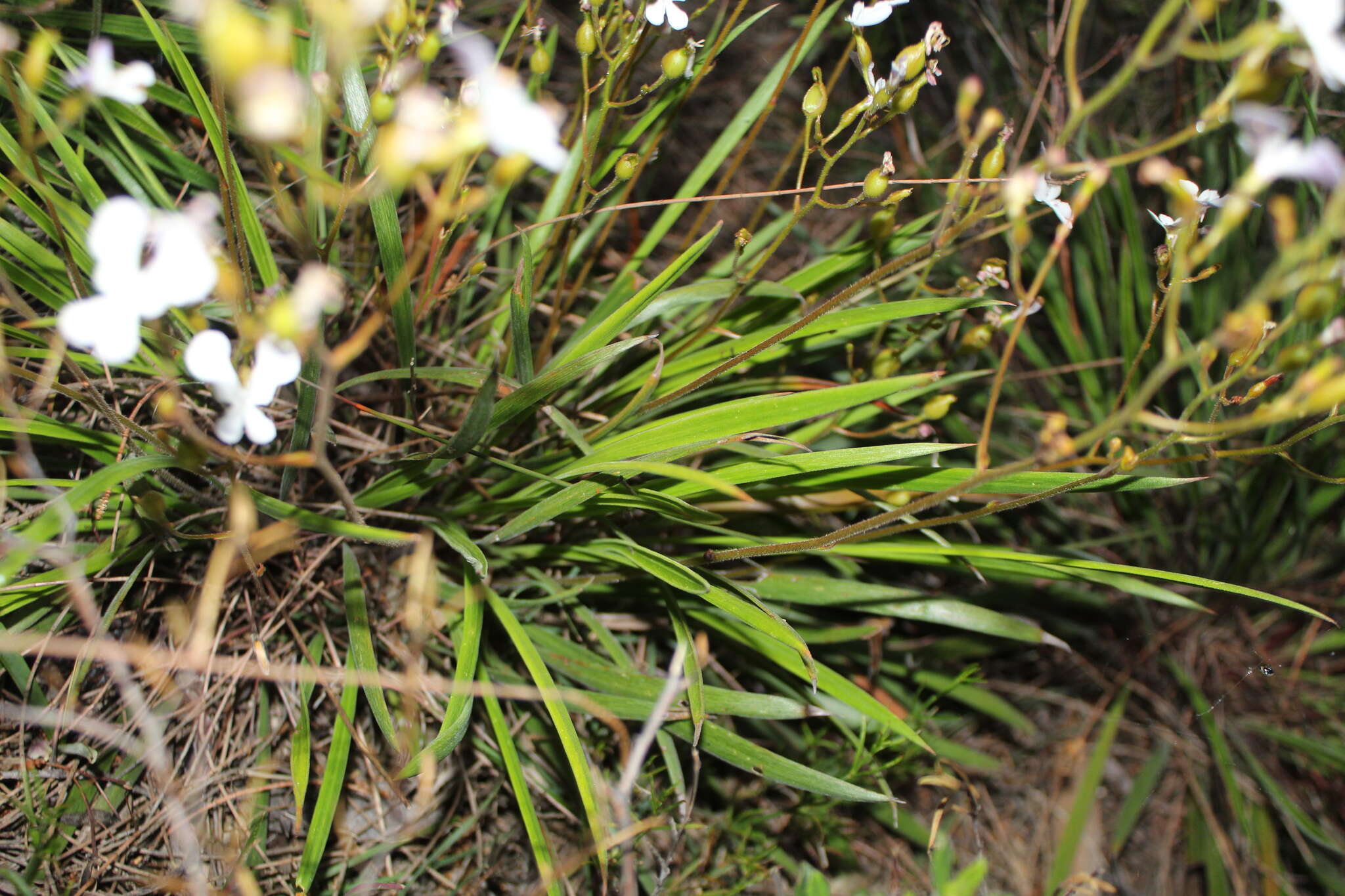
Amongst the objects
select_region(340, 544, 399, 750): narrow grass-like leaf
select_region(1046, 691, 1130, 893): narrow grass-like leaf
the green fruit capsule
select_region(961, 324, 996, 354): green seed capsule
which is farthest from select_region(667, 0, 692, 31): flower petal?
select_region(1046, 691, 1130, 893): narrow grass-like leaf

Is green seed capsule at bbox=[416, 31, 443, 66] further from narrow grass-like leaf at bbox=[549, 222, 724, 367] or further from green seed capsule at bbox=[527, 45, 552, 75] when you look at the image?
narrow grass-like leaf at bbox=[549, 222, 724, 367]

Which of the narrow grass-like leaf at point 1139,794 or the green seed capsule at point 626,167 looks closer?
the green seed capsule at point 626,167

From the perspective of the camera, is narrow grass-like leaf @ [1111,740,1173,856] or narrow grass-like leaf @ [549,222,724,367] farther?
narrow grass-like leaf @ [1111,740,1173,856]

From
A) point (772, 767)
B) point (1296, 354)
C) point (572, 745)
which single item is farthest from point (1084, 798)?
point (1296, 354)

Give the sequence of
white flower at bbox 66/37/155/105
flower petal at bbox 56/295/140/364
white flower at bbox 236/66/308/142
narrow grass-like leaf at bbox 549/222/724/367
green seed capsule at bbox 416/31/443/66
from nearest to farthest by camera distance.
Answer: white flower at bbox 236/66/308/142 → flower petal at bbox 56/295/140/364 → white flower at bbox 66/37/155/105 → green seed capsule at bbox 416/31/443/66 → narrow grass-like leaf at bbox 549/222/724/367

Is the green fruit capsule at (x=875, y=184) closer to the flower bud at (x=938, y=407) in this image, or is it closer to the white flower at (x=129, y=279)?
the flower bud at (x=938, y=407)

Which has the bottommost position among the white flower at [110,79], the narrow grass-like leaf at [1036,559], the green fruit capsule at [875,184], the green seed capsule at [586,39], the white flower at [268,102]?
the narrow grass-like leaf at [1036,559]

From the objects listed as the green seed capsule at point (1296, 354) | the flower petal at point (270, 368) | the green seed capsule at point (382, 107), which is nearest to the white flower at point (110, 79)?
the green seed capsule at point (382, 107)
